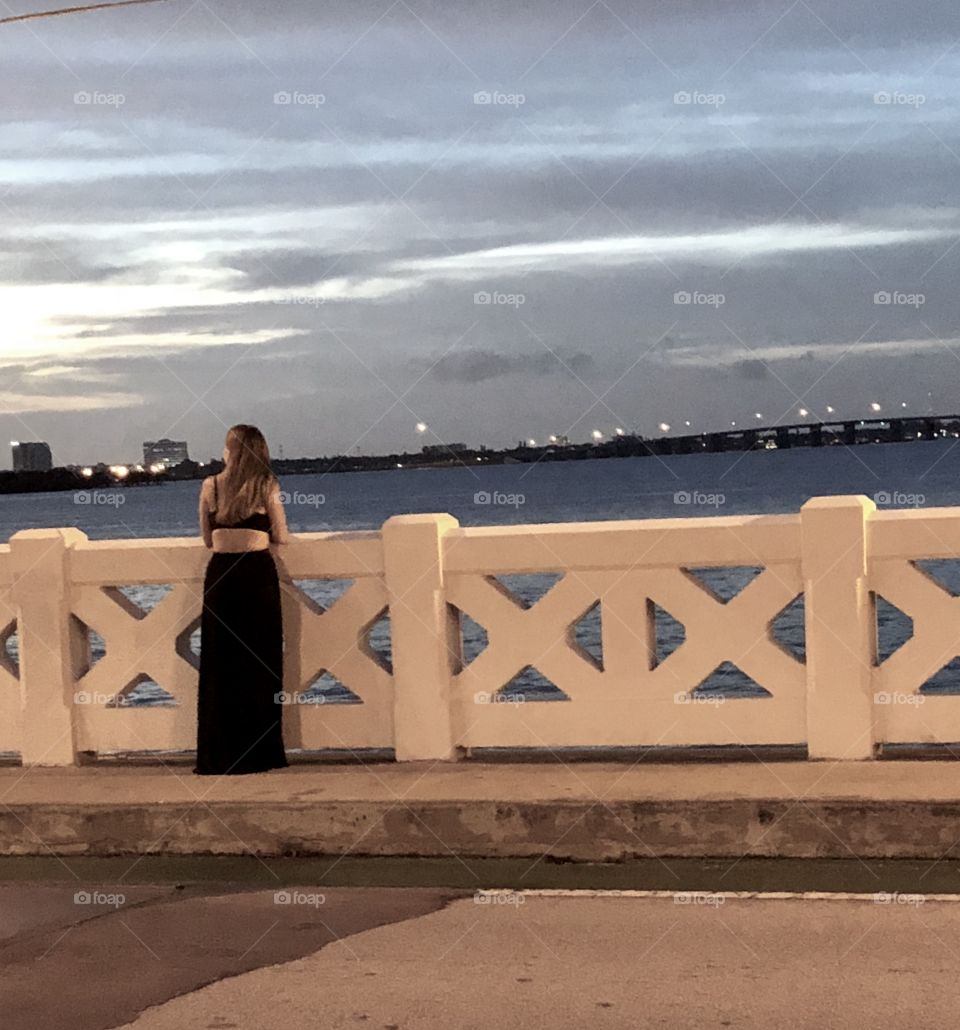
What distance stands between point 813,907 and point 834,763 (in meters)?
1.61

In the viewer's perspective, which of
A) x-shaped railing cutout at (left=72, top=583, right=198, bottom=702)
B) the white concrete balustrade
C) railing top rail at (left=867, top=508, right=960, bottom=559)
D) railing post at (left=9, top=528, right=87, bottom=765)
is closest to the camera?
railing top rail at (left=867, top=508, right=960, bottom=559)

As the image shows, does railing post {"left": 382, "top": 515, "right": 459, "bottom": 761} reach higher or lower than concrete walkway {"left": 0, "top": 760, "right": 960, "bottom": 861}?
higher

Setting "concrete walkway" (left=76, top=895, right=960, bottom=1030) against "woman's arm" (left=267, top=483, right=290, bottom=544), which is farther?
"woman's arm" (left=267, top=483, right=290, bottom=544)

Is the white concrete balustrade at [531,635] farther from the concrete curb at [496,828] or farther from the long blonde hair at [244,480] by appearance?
the concrete curb at [496,828]

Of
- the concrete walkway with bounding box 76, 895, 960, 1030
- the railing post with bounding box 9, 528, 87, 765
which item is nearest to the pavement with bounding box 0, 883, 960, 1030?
the concrete walkway with bounding box 76, 895, 960, 1030

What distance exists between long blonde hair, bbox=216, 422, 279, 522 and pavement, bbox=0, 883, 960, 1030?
80.1 inches

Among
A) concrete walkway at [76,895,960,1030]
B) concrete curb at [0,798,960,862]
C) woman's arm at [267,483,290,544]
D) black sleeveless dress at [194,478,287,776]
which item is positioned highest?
woman's arm at [267,483,290,544]

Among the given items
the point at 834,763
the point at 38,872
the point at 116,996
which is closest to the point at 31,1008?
the point at 116,996

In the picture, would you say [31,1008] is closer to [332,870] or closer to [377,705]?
[332,870]

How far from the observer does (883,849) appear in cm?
731

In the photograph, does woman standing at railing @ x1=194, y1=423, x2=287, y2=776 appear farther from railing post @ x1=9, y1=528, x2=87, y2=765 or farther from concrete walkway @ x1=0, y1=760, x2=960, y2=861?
railing post @ x1=9, y1=528, x2=87, y2=765

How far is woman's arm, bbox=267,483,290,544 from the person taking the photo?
873 cm

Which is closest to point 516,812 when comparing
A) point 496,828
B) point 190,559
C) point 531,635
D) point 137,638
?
point 496,828

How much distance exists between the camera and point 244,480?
8.73 meters
